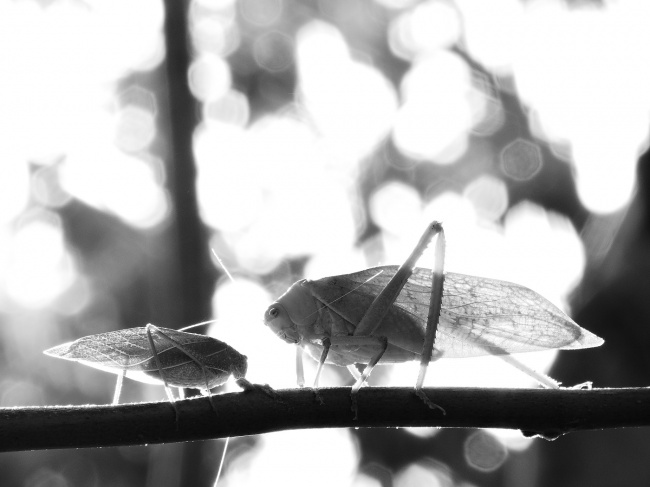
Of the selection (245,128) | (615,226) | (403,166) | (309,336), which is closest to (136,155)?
(245,128)

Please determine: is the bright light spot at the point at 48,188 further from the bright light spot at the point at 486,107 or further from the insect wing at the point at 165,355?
the insect wing at the point at 165,355

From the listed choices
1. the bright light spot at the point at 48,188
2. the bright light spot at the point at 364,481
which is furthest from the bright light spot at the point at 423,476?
the bright light spot at the point at 48,188

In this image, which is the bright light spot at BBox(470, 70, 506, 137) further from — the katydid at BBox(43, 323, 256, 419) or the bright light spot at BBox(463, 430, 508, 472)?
the katydid at BBox(43, 323, 256, 419)

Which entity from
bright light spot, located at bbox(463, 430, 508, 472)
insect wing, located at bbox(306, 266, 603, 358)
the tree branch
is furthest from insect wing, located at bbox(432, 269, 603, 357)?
bright light spot, located at bbox(463, 430, 508, 472)

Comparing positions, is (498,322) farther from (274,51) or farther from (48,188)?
(48,188)

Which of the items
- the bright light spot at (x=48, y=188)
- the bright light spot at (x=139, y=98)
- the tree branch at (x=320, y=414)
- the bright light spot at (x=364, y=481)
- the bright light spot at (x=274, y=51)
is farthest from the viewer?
the bright light spot at (x=364, y=481)

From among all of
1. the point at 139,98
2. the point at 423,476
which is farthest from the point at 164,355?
the point at 423,476
